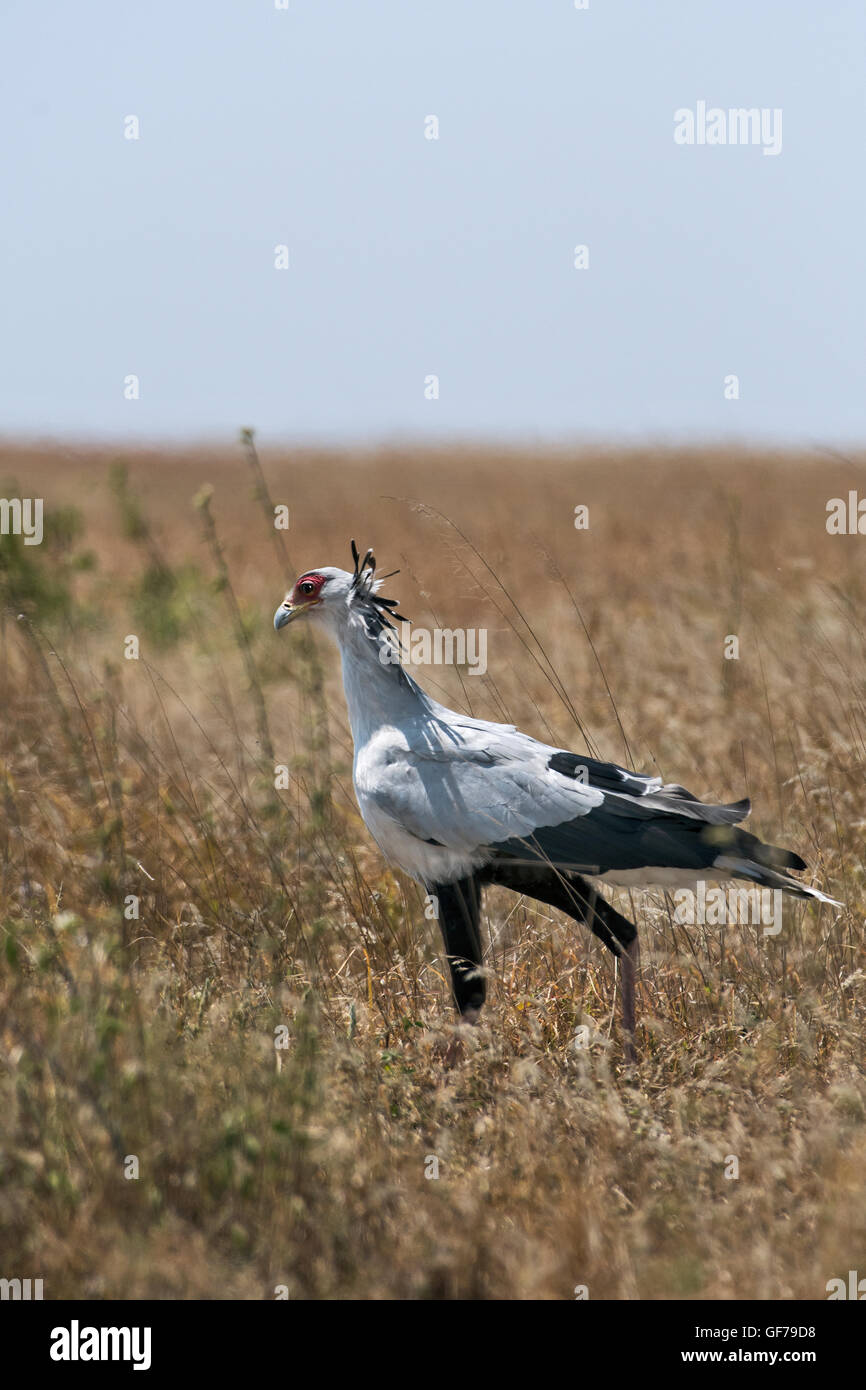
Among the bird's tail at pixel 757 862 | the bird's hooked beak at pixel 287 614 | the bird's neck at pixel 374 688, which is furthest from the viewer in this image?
the bird's hooked beak at pixel 287 614

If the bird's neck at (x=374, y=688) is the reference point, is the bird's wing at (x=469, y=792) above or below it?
below

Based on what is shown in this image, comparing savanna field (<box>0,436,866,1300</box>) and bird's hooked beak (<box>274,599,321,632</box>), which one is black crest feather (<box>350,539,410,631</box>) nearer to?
bird's hooked beak (<box>274,599,321,632</box>)

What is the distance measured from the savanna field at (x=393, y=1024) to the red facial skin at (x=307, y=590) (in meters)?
0.45

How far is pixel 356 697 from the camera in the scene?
4359 millimetres

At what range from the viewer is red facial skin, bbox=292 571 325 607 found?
4.41 meters

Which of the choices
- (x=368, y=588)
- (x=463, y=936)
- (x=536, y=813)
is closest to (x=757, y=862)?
(x=536, y=813)

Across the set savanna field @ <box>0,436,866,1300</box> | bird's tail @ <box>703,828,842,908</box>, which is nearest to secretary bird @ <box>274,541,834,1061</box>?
bird's tail @ <box>703,828,842,908</box>

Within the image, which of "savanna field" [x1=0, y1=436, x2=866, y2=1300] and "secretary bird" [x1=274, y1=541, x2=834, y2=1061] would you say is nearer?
"savanna field" [x1=0, y1=436, x2=866, y2=1300]

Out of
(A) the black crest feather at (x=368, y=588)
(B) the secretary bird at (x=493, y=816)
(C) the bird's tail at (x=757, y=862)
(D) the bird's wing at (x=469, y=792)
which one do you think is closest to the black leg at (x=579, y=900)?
(B) the secretary bird at (x=493, y=816)

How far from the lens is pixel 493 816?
13.2 ft

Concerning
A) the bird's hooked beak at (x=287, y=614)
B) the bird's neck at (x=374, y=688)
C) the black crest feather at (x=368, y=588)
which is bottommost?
the bird's neck at (x=374, y=688)

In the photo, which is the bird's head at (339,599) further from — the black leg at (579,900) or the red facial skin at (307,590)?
the black leg at (579,900)

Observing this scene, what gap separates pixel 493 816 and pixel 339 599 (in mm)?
997

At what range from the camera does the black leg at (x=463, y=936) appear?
416 centimetres
